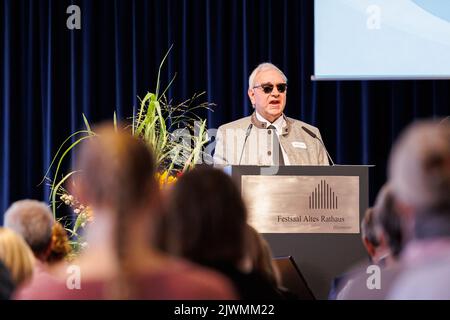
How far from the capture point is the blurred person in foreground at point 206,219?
167 cm

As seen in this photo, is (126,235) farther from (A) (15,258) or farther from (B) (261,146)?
(B) (261,146)

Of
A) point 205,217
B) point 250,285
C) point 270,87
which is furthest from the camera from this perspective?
point 270,87

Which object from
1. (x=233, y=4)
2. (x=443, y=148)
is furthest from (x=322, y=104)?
(x=443, y=148)

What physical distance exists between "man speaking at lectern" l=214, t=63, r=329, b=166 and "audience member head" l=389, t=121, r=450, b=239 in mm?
2774

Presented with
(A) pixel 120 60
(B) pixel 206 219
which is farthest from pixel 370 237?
(A) pixel 120 60

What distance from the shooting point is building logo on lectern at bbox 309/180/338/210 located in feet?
11.8

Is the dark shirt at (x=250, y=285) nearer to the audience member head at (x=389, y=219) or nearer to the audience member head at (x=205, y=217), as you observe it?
the audience member head at (x=205, y=217)

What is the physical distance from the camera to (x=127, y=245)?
1411mm

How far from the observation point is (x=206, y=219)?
1.68 m

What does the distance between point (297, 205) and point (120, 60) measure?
3373 millimetres

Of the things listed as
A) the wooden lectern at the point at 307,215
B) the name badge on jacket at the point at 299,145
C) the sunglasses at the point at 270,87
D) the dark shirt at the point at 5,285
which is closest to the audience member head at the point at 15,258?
the dark shirt at the point at 5,285

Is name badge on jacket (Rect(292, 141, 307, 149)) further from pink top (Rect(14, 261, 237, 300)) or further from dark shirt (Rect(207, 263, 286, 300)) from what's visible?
pink top (Rect(14, 261, 237, 300))

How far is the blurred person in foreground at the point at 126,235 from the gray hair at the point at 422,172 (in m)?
0.37

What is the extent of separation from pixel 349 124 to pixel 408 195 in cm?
547
